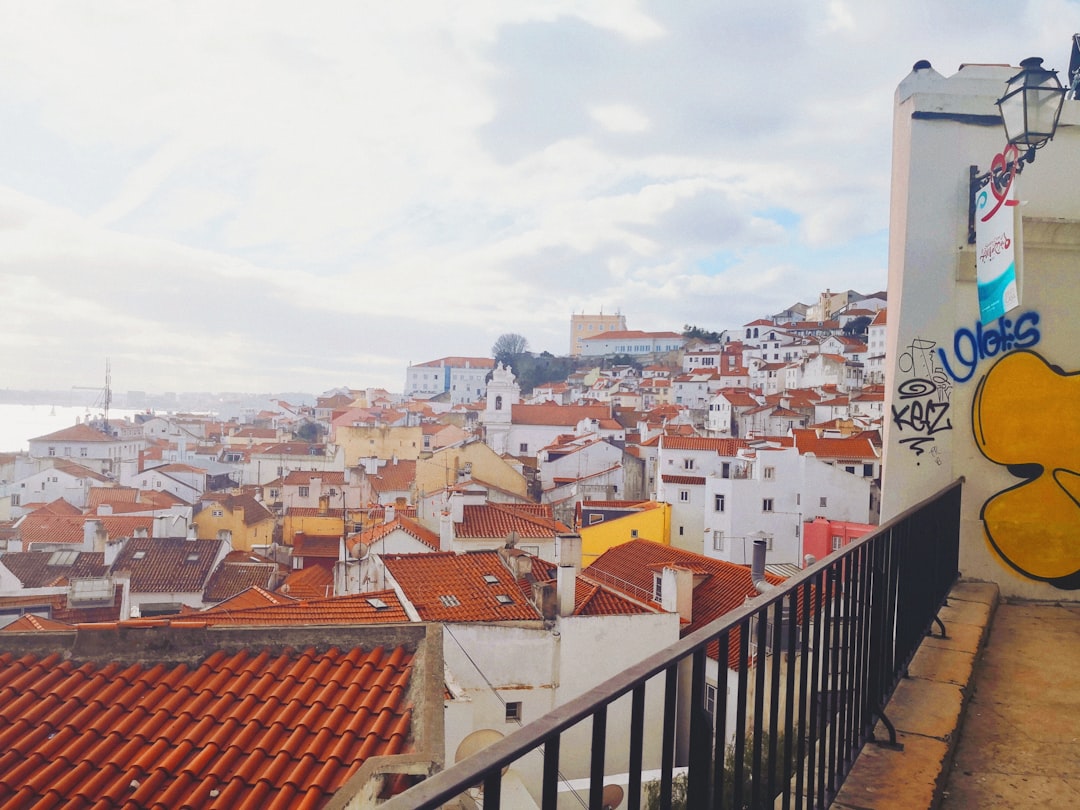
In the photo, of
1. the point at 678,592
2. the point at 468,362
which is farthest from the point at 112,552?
the point at 468,362

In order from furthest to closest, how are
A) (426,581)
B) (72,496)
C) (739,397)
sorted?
(739,397), (72,496), (426,581)

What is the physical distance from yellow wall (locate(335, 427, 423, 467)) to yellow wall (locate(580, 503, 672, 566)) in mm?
27185

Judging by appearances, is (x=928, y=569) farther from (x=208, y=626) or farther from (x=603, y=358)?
(x=603, y=358)

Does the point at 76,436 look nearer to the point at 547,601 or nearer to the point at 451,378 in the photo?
the point at 451,378

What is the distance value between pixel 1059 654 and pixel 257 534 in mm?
37379

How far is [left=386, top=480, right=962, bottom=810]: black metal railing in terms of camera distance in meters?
1.39

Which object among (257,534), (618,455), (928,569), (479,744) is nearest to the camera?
(928,569)

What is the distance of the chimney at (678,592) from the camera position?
18.3 meters

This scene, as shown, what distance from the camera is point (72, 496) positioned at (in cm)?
5494

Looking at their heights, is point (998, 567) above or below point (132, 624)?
above

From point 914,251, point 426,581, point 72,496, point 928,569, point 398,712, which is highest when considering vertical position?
point 914,251

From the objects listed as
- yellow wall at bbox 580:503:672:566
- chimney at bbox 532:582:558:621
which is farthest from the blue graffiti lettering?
yellow wall at bbox 580:503:672:566

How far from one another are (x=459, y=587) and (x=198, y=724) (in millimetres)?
11863

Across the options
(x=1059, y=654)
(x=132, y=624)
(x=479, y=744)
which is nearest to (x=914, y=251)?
(x=1059, y=654)
